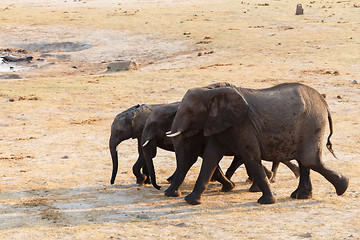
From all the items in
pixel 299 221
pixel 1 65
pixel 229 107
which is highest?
pixel 229 107

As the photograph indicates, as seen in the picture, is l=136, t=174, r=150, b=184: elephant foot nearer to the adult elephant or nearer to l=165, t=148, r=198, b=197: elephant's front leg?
the adult elephant

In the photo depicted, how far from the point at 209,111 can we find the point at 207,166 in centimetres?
80

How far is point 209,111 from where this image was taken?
29.2ft

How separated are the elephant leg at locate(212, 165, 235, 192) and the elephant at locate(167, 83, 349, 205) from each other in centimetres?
66

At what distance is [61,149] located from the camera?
12.7m

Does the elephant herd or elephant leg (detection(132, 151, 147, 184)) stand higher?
the elephant herd

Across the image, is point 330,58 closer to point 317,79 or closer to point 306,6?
point 317,79

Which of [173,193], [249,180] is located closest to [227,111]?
[173,193]

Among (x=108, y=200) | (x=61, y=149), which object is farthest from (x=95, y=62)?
(x=108, y=200)

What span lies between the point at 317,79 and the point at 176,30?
1156cm

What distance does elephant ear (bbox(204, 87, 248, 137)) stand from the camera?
28.7ft

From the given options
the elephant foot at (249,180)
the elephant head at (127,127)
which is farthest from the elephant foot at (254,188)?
the elephant head at (127,127)

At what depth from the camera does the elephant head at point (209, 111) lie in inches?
344

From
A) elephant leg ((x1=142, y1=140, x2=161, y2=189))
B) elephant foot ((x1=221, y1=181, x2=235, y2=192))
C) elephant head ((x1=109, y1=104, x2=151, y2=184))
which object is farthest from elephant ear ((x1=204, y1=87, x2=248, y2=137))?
elephant head ((x1=109, y1=104, x2=151, y2=184))
